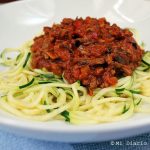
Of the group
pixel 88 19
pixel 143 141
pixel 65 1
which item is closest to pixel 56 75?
pixel 88 19

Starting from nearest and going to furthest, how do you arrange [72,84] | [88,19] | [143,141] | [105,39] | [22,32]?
1. [143,141]
2. [72,84]
3. [105,39]
4. [88,19]
5. [22,32]

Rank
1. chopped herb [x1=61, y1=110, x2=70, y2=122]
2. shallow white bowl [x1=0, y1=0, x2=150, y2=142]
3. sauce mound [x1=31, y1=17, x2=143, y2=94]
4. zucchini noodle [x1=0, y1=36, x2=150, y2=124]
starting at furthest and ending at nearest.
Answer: shallow white bowl [x1=0, y1=0, x2=150, y2=142], sauce mound [x1=31, y1=17, x2=143, y2=94], zucchini noodle [x1=0, y1=36, x2=150, y2=124], chopped herb [x1=61, y1=110, x2=70, y2=122]

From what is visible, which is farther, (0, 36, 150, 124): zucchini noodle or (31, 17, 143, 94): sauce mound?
(31, 17, 143, 94): sauce mound

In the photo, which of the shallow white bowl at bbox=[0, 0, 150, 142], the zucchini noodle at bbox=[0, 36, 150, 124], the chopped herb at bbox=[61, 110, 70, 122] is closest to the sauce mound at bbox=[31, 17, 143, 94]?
the zucchini noodle at bbox=[0, 36, 150, 124]

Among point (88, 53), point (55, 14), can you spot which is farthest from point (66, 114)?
point (55, 14)

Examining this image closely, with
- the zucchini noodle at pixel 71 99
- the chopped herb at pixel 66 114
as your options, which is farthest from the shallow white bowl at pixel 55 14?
the chopped herb at pixel 66 114

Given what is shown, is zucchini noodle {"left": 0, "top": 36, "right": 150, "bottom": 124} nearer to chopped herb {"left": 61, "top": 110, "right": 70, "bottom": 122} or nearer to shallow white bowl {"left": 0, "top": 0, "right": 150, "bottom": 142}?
chopped herb {"left": 61, "top": 110, "right": 70, "bottom": 122}

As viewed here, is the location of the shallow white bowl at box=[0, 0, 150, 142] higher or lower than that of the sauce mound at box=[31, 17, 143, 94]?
higher

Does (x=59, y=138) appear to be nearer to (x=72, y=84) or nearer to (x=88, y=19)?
(x=72, y=84)
